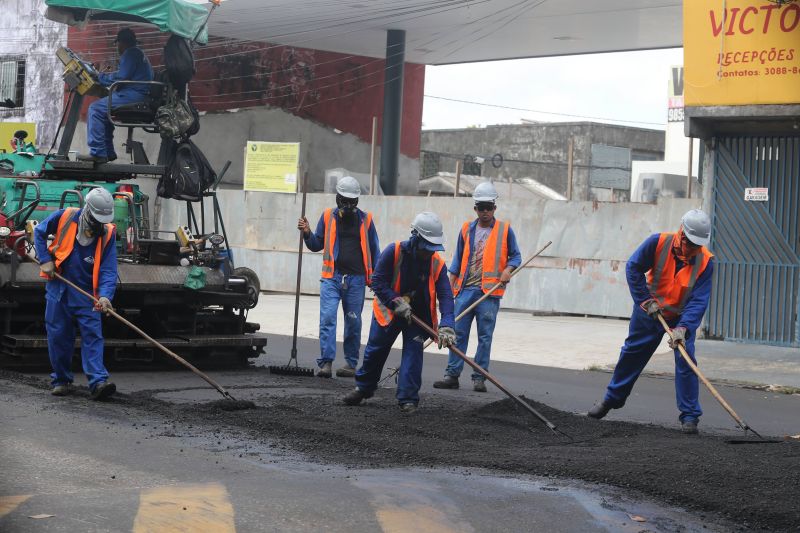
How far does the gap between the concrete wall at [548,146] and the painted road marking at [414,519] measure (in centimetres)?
3760

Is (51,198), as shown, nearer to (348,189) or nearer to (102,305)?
(102,305)

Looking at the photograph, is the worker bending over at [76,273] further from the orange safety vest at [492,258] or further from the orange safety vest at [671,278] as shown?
the orange safety vest at [671,278]

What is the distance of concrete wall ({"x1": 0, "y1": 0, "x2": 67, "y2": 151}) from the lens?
2527cm

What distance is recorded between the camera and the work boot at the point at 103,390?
8.90 metres

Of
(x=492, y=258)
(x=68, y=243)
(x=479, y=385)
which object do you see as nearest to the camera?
(x=68, y=243)

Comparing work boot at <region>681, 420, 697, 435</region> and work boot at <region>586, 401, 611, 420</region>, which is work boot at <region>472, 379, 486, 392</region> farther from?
work boot at <region>681, 420, 697, 435</region>

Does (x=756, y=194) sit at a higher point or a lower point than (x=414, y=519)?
higher

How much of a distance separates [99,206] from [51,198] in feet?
8.40

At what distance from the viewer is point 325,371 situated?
36.2 ft

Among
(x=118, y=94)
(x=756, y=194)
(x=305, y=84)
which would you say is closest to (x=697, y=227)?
(x=118, y=94)

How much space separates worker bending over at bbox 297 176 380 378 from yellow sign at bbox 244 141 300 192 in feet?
37.3

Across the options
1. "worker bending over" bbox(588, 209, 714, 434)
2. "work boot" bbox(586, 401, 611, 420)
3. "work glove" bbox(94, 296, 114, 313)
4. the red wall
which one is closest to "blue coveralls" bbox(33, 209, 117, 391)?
"work glove" bbox(94, 296, 114, 313)

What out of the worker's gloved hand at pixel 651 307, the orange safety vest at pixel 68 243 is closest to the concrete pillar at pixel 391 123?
the orange safety vest at pixel 68 243

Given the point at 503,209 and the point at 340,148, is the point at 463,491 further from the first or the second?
the point at 340,148
